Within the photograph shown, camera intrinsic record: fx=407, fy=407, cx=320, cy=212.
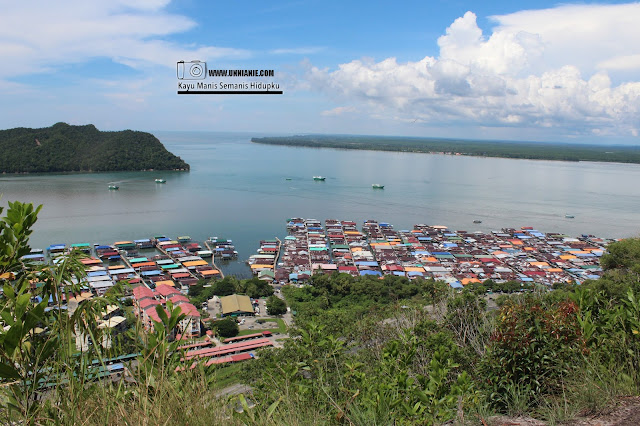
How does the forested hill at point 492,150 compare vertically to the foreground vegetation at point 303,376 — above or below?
above

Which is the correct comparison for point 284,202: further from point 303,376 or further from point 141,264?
point 303,376

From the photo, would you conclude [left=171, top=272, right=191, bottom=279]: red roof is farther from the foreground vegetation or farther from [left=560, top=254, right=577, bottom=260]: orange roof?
[left=560, top=254, right=577, bottom=260]: orange roof

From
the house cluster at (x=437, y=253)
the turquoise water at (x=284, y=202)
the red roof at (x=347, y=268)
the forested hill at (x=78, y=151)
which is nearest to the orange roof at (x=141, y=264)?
the turquoise water at (x=284, y=202)

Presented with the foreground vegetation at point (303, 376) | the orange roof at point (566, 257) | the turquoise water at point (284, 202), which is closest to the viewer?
the foreground vegetation at point (303, 376)

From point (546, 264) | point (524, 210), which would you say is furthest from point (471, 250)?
point (524, 210)

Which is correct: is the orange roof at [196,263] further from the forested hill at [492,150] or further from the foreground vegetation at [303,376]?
the forested hill at [492,150]

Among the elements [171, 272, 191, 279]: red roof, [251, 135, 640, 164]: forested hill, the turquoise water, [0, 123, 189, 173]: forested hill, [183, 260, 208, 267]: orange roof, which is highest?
[251, 135, 640, 164]: forested hill

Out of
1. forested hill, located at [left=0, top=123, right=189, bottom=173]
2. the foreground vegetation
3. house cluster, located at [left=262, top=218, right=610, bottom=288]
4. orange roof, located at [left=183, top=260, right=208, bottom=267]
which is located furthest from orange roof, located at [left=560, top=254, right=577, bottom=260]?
forested hill, located at [left=0, top=123, right=189, bottom=173]
